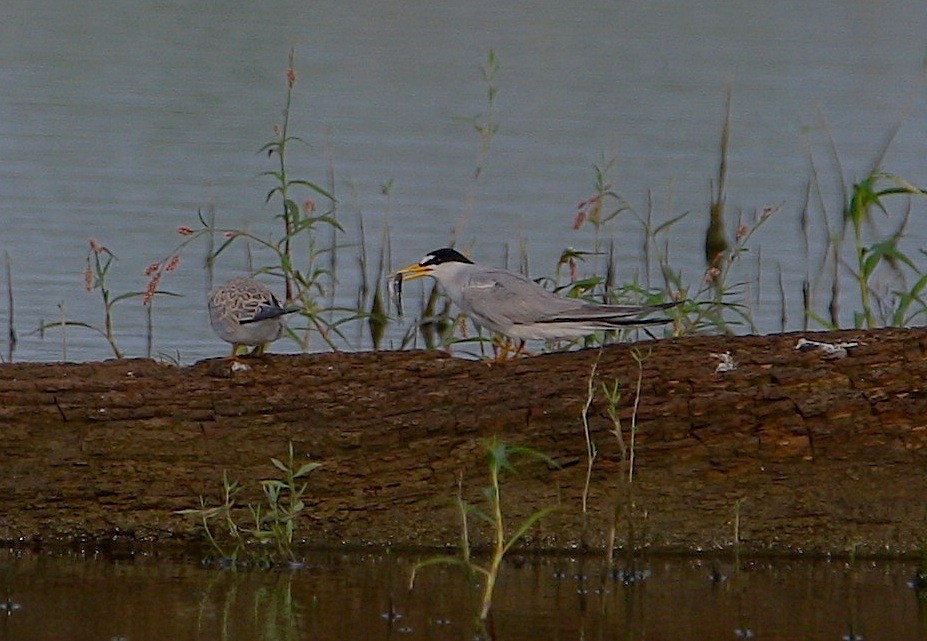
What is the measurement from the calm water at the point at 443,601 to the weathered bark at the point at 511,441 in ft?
0.46

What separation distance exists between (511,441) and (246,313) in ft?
4.06

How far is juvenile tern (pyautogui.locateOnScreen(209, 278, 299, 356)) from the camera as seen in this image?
6.68 metres

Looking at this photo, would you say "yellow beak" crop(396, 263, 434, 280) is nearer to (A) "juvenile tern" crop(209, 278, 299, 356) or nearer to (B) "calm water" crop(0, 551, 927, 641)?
(A) "juvenile tern" crop(209, 278, 299, 356)

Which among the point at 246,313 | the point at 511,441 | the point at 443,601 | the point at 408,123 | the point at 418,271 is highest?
the point at 408,123

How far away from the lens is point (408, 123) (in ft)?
54.3

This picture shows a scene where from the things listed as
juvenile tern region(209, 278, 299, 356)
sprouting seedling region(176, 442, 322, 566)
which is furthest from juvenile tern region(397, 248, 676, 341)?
sprouting seedling region(176, 442, 322, 566)

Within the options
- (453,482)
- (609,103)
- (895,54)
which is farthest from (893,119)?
(453,482)

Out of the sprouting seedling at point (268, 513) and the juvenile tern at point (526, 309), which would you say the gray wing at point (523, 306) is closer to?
the juvenile tern at point (526, 309)

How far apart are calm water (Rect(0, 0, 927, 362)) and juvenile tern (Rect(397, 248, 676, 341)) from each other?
2.58 meters

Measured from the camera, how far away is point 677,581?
5.89 m

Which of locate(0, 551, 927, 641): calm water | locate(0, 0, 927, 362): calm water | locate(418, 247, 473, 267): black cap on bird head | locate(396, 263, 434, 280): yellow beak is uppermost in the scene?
locate(0, 0, 927, 362): calm water

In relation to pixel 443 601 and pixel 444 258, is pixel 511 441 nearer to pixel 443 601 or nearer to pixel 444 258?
pixel 443 601

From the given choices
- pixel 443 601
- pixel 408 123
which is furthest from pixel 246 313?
pixel 408 123

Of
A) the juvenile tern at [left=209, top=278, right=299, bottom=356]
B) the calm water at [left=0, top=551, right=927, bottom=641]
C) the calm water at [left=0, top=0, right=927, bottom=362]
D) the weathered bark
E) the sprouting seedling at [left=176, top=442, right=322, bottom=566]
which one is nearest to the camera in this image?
the calm water at [left=0, top=551, right=927, bottom=641]
